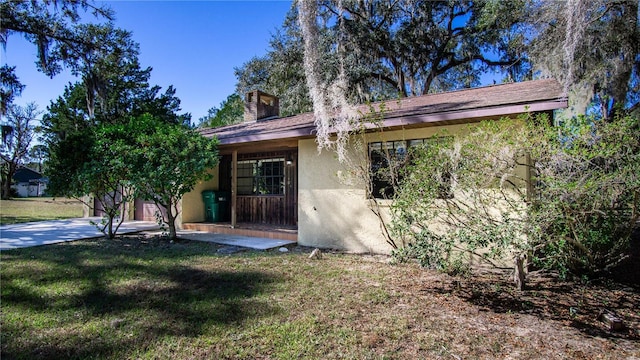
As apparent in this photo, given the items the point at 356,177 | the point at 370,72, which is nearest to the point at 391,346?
the point at 356,177

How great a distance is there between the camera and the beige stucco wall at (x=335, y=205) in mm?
6562

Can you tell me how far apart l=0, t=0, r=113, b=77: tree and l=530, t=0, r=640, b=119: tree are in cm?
1261

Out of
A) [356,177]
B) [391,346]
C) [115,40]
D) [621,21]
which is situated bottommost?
[391,346]

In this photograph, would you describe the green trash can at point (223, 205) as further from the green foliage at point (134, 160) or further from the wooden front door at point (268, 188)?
the green foliage at point (134, 160)

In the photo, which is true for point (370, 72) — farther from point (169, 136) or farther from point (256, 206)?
point (169, 136)

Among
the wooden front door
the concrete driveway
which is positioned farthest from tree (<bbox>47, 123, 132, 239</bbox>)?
the wooden front door

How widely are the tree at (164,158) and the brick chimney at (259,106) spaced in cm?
446

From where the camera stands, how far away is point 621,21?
8312 millimetres

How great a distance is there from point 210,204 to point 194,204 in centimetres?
49

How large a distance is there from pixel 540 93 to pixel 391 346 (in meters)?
4.84

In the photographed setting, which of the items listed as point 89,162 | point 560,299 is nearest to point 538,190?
point 560,299

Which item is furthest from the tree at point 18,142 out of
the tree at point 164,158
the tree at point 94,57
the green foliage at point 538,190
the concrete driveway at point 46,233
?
the green foliage at point 538,190

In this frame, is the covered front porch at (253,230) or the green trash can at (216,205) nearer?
the covered front porch at (253,230)

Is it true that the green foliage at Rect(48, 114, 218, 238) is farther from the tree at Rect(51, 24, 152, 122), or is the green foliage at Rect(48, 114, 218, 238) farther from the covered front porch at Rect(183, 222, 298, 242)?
the tree at Rect(51, 24, 152, 122)
